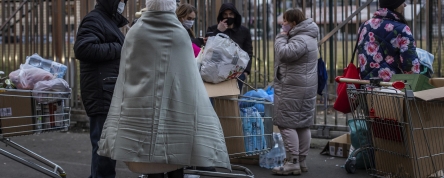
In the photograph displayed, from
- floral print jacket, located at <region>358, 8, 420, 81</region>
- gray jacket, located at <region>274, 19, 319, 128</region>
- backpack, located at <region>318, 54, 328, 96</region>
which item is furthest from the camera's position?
backpack, located at <region>318, 54, 328, 96</region>

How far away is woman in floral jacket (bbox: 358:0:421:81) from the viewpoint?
20.1 feet

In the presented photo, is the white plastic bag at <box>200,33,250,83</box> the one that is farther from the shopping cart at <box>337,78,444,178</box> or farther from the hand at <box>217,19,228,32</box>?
the hand at <box>217,19,228,32</box>

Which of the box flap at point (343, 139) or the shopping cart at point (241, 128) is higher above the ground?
the shopping cart at point (241, 128)

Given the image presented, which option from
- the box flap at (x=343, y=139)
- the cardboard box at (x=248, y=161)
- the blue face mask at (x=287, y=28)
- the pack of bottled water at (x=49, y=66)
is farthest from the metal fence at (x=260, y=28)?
the pack of bottled water at (x=49, y=66)

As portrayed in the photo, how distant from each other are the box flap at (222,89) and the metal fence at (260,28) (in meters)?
3.02

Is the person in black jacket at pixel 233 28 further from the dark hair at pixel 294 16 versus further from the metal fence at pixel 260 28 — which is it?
the metal fence at pixel 260 28

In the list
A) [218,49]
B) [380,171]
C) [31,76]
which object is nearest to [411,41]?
[380,171]

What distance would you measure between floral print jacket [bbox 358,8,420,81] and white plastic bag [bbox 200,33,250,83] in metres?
1.39

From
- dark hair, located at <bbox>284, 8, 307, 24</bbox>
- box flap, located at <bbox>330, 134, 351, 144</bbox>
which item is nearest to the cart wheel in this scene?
box flap, located at <bbox>330, 134, 351, 144</bbox>

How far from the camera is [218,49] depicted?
567cm

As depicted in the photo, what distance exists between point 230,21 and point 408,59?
225cm

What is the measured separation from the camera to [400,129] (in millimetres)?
5020

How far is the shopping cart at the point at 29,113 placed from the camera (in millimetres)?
5688

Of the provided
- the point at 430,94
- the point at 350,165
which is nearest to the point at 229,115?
the point at 430,94
